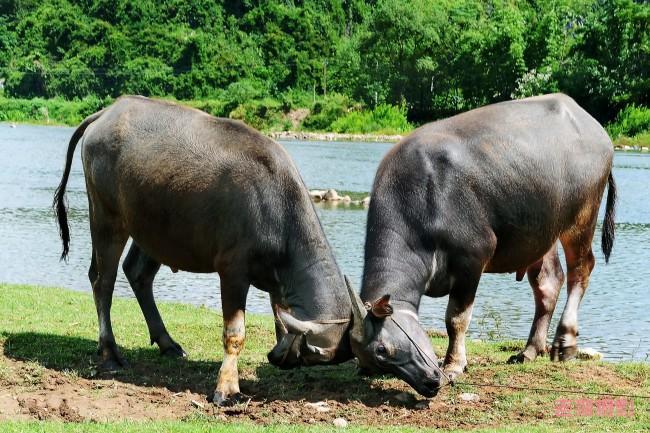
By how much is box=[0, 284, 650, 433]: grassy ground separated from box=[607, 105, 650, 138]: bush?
131ft

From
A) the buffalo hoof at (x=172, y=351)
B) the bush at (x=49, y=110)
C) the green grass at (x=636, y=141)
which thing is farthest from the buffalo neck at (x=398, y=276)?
the bush at (x=49, y=110)

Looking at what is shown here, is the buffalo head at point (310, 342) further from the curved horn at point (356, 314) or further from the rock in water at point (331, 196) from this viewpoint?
the rock in water at point (331, 196)

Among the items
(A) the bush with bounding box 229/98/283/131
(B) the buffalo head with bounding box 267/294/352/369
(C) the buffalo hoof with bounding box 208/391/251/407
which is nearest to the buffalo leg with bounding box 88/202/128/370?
(C) the buffalo hoof with bounding box 208/391/251/407

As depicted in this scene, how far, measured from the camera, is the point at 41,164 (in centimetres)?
3484

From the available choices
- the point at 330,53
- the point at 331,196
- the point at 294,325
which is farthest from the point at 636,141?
the point at 330,53

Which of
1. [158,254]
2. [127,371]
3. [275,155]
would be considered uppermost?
[275,155]

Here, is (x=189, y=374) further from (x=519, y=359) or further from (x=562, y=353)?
(x=562, y=353)

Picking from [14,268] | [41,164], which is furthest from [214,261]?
[41,164]

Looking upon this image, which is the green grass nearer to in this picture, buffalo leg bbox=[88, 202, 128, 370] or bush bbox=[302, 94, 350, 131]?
bush bbox=[302, 94, 350, 131]

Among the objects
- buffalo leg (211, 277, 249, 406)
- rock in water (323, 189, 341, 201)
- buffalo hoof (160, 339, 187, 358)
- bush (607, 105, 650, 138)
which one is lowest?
bush (607, 105, 650, 138)

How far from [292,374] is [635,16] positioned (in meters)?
47.1

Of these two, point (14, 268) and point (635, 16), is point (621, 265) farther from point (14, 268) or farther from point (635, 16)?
point (635, 16)

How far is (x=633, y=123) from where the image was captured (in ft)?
151

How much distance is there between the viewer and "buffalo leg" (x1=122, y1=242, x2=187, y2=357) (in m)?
7.86
